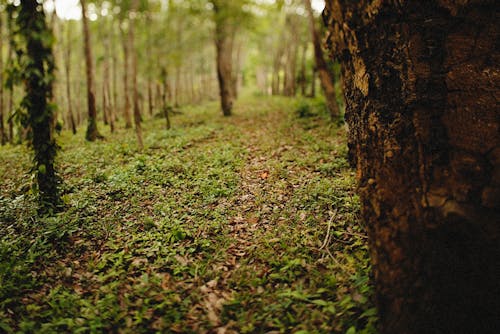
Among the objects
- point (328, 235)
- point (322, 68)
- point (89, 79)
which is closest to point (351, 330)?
point (328, 235)

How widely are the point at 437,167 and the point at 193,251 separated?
361 cm

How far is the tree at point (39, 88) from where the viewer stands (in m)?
4.81

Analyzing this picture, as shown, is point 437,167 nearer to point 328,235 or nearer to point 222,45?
point 328,235

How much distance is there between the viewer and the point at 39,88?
5.12 meters

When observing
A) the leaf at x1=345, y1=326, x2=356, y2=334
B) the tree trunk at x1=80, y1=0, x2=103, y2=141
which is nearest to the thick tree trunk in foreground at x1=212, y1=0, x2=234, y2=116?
the tree trunk at x1=80, y1=0, x2=103, y2=141

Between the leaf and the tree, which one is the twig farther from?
the tree

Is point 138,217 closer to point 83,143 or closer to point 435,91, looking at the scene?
point 435,91

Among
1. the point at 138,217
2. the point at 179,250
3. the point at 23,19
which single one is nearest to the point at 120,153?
the point at 138,217

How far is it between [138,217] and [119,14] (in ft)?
48.4

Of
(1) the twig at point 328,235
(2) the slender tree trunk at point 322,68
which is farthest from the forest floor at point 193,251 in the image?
(2) the slender tree trunk at point 322,68

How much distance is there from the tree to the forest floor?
36 centimetres

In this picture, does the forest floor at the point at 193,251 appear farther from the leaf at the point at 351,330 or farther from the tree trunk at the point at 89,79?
the tree trunk at the point at 89,79

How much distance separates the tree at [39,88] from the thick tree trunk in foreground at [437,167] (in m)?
4.98

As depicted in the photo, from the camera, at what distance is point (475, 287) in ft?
9.80
